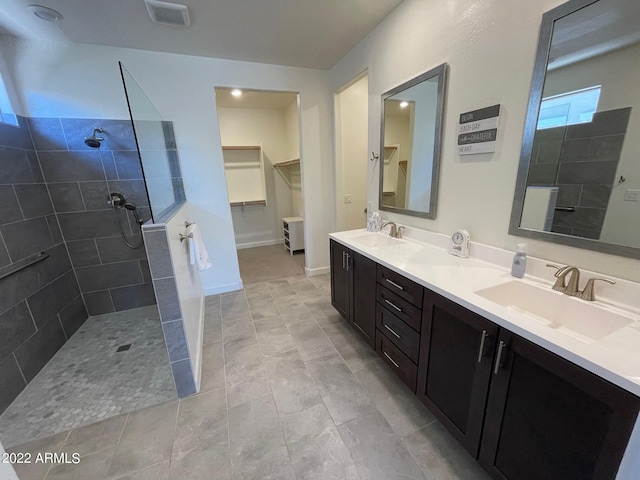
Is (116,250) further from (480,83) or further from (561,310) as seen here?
(561,310)

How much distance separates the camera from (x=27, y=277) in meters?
1.99

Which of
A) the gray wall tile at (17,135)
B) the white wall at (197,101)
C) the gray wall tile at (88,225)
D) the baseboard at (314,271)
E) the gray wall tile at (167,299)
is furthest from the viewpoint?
the baseboard at (314,271)

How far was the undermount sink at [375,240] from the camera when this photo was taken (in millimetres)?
2252

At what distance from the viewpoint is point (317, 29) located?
223cm

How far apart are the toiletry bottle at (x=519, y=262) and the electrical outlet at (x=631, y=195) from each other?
1.34ft

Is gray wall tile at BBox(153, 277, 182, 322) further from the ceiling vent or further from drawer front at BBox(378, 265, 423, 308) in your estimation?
the ceiling vent

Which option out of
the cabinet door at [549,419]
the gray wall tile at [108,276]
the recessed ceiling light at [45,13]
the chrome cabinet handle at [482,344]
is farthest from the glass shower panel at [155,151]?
the cabinet door at [549,419]

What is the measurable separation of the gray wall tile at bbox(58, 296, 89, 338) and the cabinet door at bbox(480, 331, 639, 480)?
3.37m

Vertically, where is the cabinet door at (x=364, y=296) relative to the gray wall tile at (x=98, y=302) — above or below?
above

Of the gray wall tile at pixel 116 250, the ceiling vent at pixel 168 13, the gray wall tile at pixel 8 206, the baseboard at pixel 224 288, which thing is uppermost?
the ceiling vent at pixel 168 13

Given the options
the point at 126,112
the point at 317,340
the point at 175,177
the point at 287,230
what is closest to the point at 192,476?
the point at 317,340

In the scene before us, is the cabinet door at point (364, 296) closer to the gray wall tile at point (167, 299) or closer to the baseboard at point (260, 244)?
the gray wall tile at point (167, 299)

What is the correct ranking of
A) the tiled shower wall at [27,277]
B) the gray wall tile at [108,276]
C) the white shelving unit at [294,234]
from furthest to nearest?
1. the white shelving unit at [294,234]
2. the gray wall tile at [108,276]
3. the tiled shower wall at [27,277]

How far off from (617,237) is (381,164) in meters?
1.71
